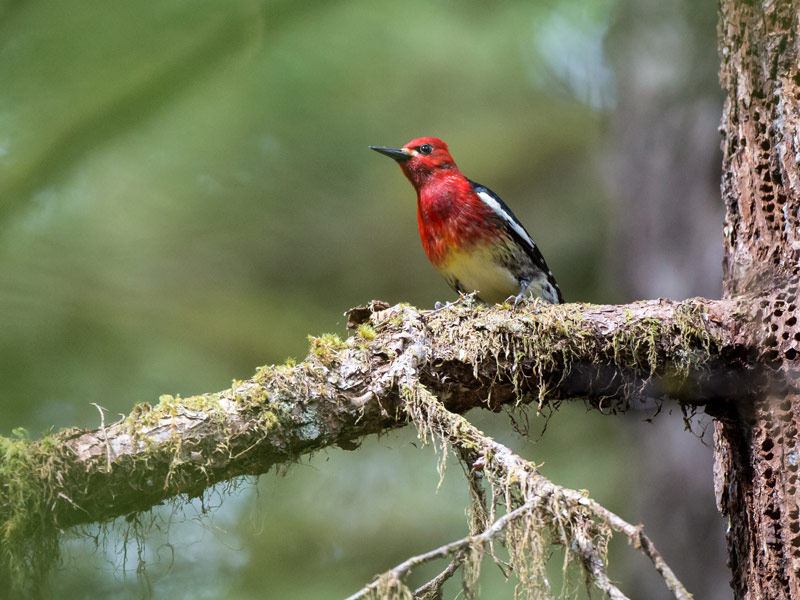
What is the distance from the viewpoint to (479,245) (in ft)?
11.5

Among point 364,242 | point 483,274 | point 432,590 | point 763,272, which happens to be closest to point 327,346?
point 432,590

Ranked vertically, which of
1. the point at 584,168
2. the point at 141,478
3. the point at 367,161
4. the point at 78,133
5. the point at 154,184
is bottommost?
the point at 141,478

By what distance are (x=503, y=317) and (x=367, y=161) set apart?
13.5 ft

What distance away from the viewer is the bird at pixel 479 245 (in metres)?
3.50

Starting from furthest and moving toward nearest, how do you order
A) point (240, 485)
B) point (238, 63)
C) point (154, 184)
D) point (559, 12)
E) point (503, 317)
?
point (154, 184), point (559, 12), point (503, 317), point (240, 485), point (238, 63)

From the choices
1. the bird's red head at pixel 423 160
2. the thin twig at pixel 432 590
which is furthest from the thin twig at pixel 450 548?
the bird's red head at pixel 423 160

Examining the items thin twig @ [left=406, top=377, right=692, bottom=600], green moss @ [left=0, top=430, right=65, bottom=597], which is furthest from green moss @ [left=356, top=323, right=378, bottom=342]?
green moss @ [left=0, top=430, right=65, bottom=597]

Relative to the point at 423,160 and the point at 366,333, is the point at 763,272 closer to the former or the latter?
the point at 366,333

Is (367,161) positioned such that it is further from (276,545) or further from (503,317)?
(503,317)

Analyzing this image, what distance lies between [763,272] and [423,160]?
2029mm

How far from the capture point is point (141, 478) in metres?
1.81

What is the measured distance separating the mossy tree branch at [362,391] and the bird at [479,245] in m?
1.22

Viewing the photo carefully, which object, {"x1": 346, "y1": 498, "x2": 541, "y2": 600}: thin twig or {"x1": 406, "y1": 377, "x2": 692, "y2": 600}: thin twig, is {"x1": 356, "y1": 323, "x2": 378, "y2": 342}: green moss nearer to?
{"x1": 406, "y1": 377, "x2": 692, "y2": 600}: thin twig

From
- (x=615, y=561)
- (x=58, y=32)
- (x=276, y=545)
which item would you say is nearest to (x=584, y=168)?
(x=615, y=561)
